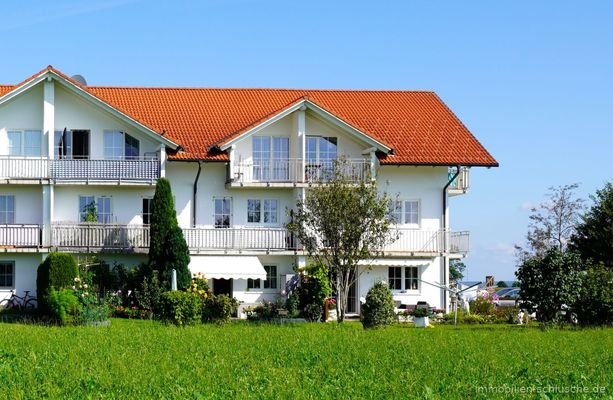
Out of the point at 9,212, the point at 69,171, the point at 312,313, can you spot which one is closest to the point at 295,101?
the point at 312,313

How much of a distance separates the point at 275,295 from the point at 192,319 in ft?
37.6

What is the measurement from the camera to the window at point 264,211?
49.0 meters

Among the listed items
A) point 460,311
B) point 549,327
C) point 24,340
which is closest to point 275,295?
point 460,311

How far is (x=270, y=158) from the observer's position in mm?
48625

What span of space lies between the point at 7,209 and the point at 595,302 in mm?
23913

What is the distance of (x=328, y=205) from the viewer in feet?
129

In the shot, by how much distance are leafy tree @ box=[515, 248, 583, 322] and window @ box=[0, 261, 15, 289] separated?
20.5m

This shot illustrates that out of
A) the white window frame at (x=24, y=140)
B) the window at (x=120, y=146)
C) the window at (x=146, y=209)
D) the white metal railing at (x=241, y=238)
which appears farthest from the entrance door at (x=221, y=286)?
the white window frame at (x=24, y=140)

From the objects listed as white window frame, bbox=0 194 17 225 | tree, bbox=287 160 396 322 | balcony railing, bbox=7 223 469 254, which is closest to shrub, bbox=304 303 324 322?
balcony railing, bbox=7 223 469 254

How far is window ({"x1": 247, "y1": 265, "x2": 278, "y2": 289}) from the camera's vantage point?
48.1 metres

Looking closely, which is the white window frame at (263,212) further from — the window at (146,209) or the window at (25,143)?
the window at (25,143)

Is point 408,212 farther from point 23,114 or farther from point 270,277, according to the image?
point 23,114

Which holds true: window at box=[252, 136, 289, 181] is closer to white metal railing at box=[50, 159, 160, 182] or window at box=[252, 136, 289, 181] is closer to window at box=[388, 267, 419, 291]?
white metal railing at box=[50, 159, 160, 182]

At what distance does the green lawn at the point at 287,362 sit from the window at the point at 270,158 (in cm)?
1488
